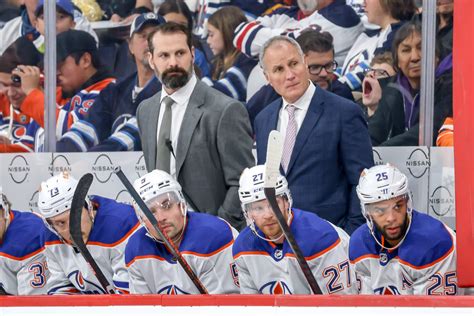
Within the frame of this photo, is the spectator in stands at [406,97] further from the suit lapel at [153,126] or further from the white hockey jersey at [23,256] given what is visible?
the white hockey jersey at [23,256]

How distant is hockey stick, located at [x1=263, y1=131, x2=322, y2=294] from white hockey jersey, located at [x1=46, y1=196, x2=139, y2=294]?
1050 millimetres

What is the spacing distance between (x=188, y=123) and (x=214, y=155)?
184 millimetres

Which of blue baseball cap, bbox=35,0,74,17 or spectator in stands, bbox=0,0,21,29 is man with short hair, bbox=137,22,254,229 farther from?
spectator in stands, bbox=0,0,21,29

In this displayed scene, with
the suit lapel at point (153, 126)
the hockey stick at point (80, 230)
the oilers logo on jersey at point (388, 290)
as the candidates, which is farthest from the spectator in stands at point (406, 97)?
the hockey stick at point (80, 230)

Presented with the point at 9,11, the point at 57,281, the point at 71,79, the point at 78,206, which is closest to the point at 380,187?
the point at 78,206

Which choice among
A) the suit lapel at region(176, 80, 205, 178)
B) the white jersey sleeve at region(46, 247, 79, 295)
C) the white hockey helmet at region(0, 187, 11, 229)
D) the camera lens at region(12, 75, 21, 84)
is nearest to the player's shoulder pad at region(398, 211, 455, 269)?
the suit lapel at region(176, 80, 205, 178)

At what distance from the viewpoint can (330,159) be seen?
554 centimetres

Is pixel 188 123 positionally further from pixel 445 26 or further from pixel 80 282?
pixel 445 26

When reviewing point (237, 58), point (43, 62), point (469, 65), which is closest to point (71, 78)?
point (43, 62)

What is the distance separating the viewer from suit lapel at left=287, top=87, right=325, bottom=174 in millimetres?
5605

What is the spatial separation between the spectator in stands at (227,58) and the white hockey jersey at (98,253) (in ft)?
2.32

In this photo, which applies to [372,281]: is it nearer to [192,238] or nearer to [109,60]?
[192,238]
